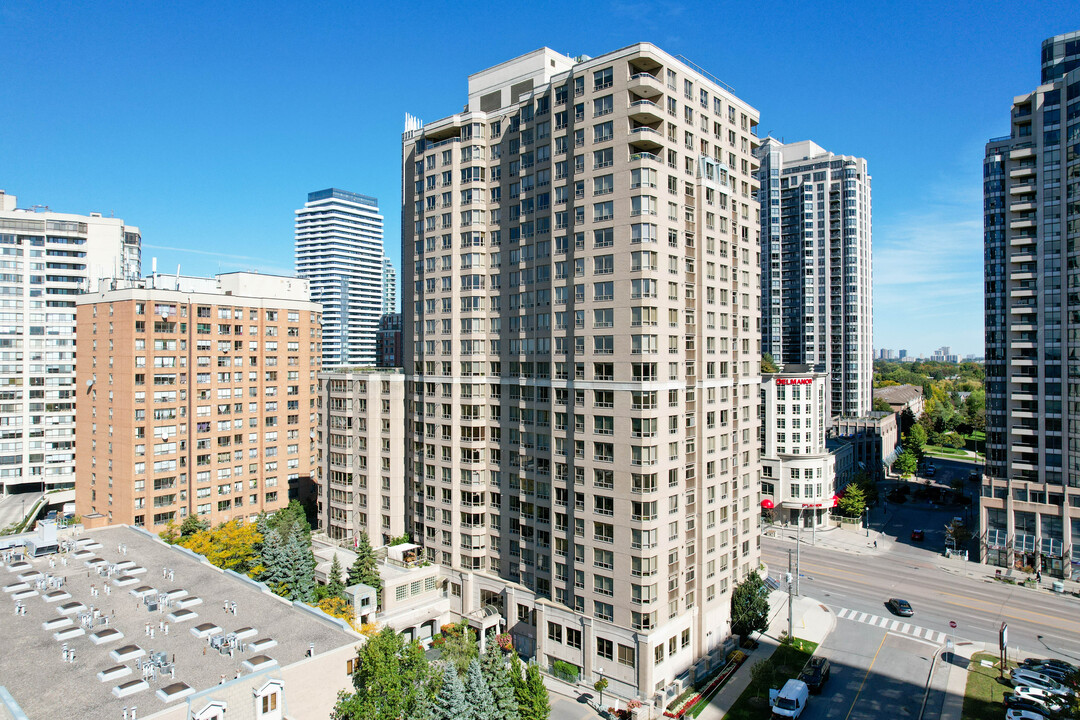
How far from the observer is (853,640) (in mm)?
67375

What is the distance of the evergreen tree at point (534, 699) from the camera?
47.2m

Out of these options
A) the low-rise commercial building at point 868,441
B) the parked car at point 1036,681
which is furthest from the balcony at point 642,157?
the low-rise commercial building at point 868,441

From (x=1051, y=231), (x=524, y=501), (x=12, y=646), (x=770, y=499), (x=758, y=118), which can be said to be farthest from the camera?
(x=770, y=499)

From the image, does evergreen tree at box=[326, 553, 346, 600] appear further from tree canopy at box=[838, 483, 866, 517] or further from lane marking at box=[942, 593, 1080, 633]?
tree canopy at box=[838, 483, 866, 517]

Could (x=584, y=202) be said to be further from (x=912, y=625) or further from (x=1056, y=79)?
(x=1056, y=79)

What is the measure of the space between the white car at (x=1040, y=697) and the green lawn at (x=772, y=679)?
17475mm

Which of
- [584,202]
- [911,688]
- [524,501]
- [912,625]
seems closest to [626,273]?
[584,202]

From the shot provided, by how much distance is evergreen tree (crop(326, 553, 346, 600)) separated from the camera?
66438mm

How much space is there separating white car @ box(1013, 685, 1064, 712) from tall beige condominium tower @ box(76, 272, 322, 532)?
9936 centimetres

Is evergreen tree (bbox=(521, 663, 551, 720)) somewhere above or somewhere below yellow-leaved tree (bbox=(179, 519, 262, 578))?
below

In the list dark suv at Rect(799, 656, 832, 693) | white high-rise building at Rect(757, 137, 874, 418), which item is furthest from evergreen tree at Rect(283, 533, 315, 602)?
white high-rise building at Rect(757, 137, 874, 418)

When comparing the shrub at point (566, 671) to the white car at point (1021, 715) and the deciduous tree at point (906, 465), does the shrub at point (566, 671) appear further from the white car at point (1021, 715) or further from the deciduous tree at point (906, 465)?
the deciduous tree at point (906, 465)

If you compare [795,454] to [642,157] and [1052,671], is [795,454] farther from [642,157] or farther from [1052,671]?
[642,157]

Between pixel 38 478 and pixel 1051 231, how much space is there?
181081 mm
